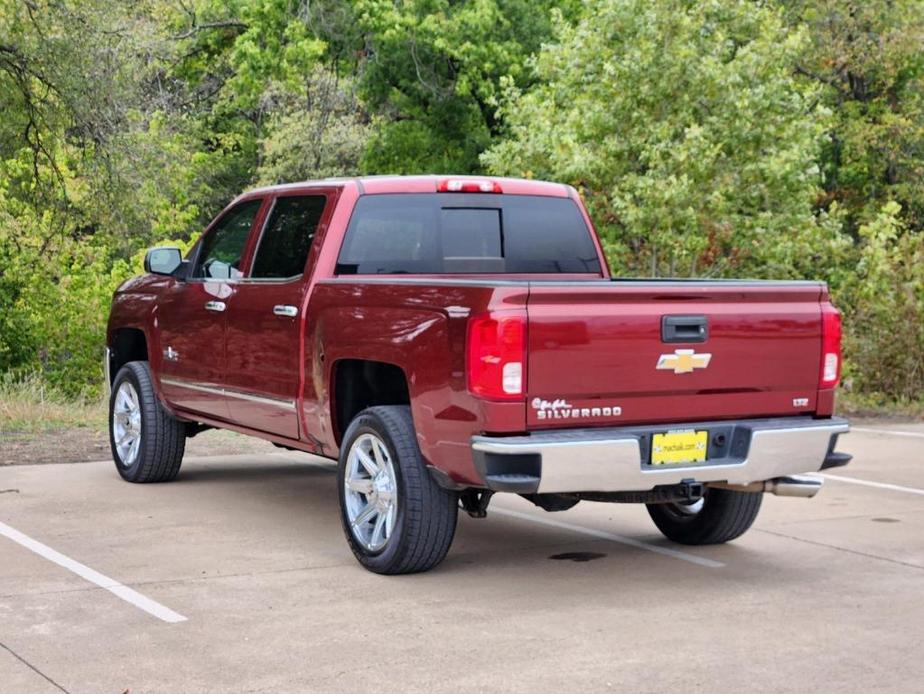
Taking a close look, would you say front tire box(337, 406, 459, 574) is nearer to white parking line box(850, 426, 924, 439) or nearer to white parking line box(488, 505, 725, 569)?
white parking line box(488, 505, 725, 569)

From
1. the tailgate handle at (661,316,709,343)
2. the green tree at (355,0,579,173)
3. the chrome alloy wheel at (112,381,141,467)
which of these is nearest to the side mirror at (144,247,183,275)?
the chrome alloy wheel at (112,381,141,467)

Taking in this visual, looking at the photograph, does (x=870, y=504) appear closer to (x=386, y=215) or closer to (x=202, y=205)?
(x=386, y=215)

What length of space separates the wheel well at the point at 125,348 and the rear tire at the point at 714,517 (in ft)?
14.3

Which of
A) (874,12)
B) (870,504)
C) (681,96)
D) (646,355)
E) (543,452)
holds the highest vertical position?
(874,12)

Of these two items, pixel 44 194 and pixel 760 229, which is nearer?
pixel 44 194

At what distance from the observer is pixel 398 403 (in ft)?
24.9

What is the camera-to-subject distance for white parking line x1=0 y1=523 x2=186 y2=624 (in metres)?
6.31

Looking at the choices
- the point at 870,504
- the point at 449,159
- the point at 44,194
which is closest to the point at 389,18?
the point at 449,159

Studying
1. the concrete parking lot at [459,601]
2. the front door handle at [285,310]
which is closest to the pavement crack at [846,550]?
the concrete parking lot at [459,601]

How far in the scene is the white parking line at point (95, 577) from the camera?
20.7 feet

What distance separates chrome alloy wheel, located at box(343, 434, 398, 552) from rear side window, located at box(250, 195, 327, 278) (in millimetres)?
1329

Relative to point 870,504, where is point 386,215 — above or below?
above

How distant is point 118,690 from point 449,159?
2870 centimetres

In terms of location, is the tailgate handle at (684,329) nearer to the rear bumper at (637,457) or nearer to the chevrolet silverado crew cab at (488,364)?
the chevrolet silverado crew cab at (488,364)
